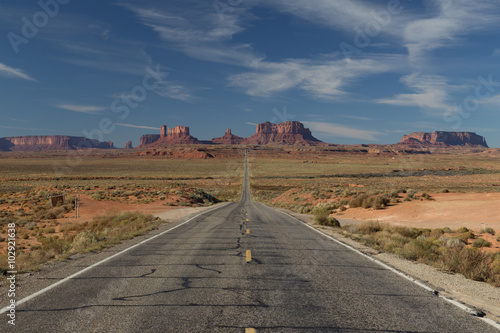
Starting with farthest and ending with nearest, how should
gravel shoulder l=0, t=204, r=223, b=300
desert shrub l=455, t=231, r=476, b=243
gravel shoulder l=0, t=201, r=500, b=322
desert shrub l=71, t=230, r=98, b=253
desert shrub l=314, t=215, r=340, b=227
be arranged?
desert shrub l=314, t=215, r=340, b=227
desert shrub l=455, t=231, r=476, b=243
desert shrub l=71, t=230, r=98, b=253
gravel shoulder l=0, t=204, r=223, b=300
gravel shoulder l=0, t=201, r=500, b=322

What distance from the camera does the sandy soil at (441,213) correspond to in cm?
1873

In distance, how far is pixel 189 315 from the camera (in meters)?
5.01

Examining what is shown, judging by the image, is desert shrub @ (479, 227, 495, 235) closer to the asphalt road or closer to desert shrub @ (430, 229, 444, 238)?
desert shrub @ (430, 229, 444, 238)

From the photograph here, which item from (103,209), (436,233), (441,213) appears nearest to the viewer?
(436,233)

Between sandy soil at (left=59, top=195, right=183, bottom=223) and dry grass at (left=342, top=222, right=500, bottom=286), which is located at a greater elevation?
dry grass at (left=342, top=222, right=500, bottom=286)

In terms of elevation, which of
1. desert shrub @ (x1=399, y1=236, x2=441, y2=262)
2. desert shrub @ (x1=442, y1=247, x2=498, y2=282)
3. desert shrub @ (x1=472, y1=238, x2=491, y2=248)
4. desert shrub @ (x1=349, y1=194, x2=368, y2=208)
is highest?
desert shrub @ (x1=442, y1=247, x2=498, y2=282)

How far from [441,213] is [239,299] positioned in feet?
69.1

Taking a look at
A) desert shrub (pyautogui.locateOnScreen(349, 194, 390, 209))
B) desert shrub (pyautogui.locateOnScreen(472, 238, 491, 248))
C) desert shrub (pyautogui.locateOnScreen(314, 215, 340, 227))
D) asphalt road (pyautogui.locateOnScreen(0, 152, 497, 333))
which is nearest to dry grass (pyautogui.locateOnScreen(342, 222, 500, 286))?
desert shrub (pyautogui.locateOnScreen(472, 238, 491, 248))

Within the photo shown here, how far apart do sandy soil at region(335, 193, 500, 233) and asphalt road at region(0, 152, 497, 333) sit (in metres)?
12.5

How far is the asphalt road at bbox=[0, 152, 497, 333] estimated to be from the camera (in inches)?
186

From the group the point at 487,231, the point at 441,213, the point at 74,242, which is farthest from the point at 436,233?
the point at 74,242

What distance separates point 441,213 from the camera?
2223 cm

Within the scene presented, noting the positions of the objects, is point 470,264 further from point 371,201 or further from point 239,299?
point 371,201

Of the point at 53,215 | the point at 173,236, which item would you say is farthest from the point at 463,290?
the point at 53,215
